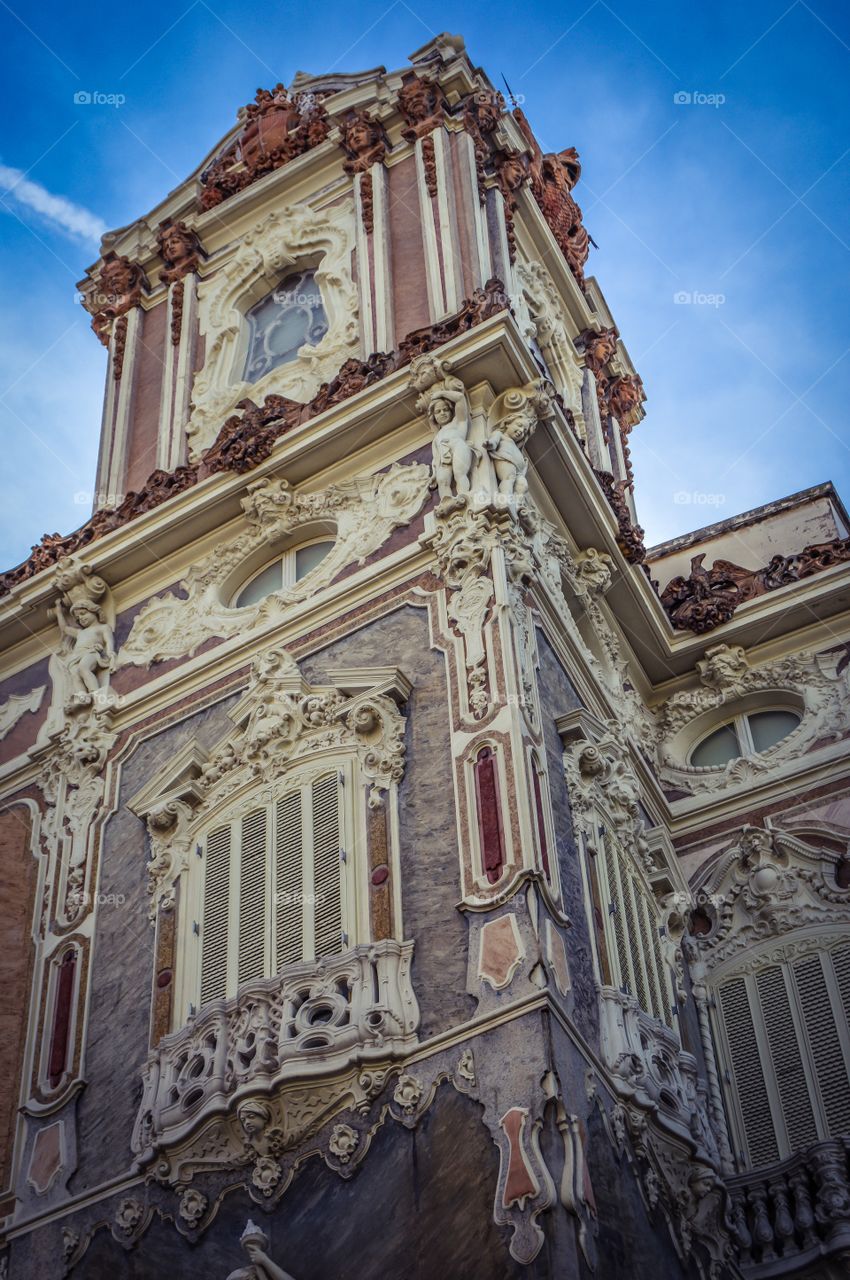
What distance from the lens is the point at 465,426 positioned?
2517cm

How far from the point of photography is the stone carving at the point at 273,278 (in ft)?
97.3

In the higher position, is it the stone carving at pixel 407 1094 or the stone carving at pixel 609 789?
the stone carving at pixel 609 789

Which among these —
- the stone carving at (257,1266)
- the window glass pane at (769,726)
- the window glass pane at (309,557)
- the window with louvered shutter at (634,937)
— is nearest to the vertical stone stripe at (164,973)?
the stone carving at (257,1266)

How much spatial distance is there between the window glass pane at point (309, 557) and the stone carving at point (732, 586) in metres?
6.48

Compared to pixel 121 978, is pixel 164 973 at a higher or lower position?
lower

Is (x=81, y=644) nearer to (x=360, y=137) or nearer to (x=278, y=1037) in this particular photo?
(x=278, y=1037)

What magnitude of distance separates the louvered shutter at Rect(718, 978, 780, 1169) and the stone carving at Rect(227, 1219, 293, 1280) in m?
7.63

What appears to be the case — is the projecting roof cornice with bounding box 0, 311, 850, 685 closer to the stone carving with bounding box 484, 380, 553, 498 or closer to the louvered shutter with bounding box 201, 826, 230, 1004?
the stone carving with bounding box 484, 380, 553, 498

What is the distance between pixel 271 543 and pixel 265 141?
11.4 m

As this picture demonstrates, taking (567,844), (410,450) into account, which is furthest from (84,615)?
(567,844)

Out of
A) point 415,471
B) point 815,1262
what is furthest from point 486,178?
point 815,1262

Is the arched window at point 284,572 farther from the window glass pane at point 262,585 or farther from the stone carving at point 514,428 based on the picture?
the stone carving at point 514,428

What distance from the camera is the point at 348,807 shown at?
21.3 m

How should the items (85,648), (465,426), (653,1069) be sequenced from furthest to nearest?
1. (85,648)
2. (465,426)
3. (653,1069)
